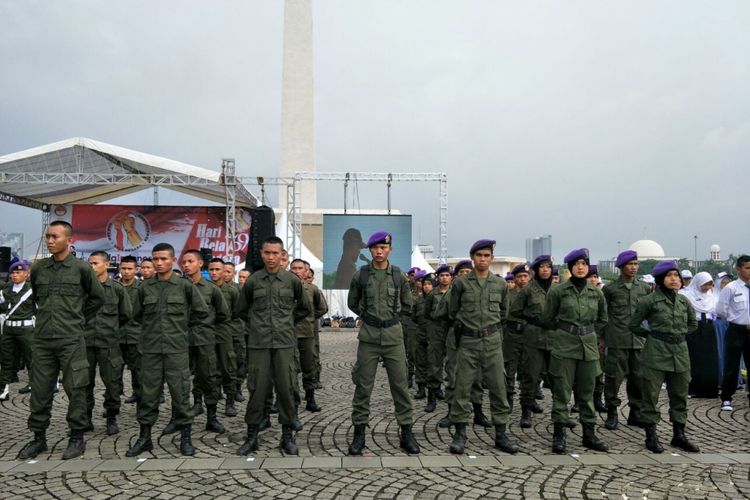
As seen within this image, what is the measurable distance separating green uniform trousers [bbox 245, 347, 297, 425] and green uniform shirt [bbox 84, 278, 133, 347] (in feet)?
5.38

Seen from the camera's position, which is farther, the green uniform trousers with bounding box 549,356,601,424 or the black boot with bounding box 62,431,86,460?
the green uniform trousers with bounding box 549,356,601,424

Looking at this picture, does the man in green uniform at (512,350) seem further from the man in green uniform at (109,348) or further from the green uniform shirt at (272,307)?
the man in green uniform at (109,348)

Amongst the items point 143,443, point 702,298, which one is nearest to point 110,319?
point 143,443

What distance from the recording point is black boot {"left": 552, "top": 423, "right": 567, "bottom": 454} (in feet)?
16.3

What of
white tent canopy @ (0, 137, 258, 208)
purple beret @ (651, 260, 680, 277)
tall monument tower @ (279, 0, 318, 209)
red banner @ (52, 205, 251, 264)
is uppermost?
tall monument tower @ (279, 0, 318, 209)

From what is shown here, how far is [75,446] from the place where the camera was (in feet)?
16.0

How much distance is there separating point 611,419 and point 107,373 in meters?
5.59

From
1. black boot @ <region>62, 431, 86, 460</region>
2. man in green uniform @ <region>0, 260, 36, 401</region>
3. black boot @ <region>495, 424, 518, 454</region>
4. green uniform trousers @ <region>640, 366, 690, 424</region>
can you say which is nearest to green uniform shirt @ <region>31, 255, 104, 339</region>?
black boot @ <region>62, 431, 86, 460</region>

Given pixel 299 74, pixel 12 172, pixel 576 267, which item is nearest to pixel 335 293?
pixel 12 172

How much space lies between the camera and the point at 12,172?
61.0 feet

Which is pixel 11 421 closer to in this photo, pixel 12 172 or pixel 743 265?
pixel 743 265

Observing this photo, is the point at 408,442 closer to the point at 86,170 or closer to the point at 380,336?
the point at 380,336

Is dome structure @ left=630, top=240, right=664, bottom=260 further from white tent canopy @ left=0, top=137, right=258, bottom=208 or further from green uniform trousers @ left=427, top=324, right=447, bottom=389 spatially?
green uniform trousers @ left=427, top=324, right=447, bottom=389

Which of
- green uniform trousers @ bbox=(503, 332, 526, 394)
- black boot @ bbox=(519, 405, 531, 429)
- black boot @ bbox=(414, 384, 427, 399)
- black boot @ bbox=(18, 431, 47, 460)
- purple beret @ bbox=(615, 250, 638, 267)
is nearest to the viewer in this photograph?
black boot @ bbox=(18, 431, 47, 460)
